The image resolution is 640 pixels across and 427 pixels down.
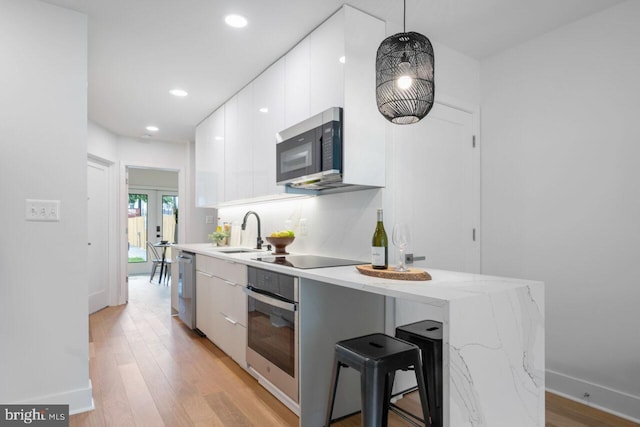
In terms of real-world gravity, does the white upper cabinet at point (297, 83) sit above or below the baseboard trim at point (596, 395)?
above

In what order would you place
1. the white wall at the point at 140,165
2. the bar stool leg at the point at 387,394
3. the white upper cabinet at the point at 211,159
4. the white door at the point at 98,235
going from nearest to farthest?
the bar stool leg at the point at 387,394 < the white upper cabinet at the point at 211,159 < the white door at the point at 98,235 < the white wall at the point at 140,165

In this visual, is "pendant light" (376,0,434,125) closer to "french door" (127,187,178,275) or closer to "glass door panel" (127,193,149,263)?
"french door" (127,187,178,275)

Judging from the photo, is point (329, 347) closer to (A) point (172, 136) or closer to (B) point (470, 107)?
(B) point (470, 107)

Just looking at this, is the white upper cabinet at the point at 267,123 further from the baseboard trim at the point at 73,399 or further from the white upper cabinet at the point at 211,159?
the baseboard trim at the point at 73,399

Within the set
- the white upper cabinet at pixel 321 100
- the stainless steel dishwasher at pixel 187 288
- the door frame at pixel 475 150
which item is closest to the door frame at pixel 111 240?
the stainless steel dishwasher at pixel 187 288

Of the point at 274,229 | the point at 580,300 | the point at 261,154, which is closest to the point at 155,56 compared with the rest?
the point at 261,154

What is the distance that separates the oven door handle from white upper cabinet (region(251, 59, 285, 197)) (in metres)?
0.85

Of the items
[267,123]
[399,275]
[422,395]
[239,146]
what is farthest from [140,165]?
[422,395]

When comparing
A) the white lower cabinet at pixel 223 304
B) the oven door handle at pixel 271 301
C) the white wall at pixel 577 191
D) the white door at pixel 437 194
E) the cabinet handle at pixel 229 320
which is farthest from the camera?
the cabinet handle at pixel 229 320

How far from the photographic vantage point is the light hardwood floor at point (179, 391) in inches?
80.6

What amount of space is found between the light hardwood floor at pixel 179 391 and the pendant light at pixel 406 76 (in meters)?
1.75

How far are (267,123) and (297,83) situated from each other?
1.76 ft

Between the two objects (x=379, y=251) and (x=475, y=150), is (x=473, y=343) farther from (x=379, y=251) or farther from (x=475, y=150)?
(x=475, y=150)

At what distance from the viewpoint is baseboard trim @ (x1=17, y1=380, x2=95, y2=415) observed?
208cm
